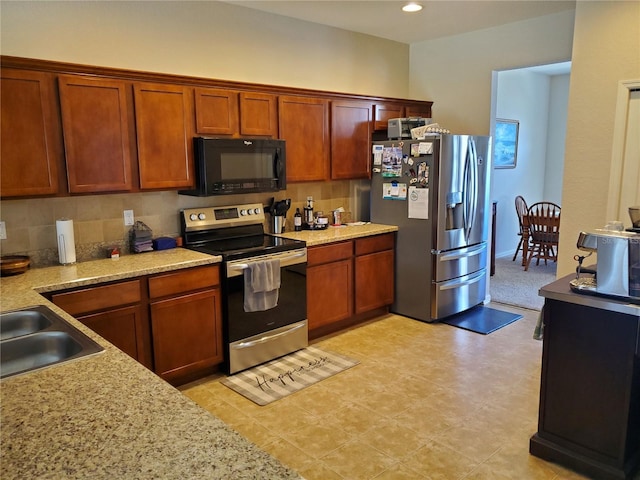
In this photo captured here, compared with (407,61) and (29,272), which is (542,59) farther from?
(29,272)

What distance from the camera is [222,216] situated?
386 centimetres

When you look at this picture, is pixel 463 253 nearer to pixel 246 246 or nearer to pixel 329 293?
pixel 329 293

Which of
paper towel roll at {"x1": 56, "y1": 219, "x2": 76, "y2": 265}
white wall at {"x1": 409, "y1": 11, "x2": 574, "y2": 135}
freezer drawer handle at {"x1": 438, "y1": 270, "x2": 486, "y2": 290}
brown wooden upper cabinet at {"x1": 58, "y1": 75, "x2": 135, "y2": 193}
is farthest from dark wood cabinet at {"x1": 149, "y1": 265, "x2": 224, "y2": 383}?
white wall at {"x1": 409, "y1": 11, "x2": 574, "y2": 135}

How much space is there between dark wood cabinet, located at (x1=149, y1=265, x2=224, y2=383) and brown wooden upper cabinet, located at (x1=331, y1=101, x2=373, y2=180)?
174cm

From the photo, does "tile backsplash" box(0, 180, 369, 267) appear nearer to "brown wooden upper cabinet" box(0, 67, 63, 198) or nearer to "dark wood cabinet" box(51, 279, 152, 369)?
"brown wooden upper cabinet" box(0, 67, 63, 198)

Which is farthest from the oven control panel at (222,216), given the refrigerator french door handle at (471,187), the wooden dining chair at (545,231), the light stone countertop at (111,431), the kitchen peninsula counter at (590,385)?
the wooden dining chair at (545,231)

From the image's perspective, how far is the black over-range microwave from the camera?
135 inches

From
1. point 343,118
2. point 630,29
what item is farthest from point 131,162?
point 630,29

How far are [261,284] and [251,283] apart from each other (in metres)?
0.08

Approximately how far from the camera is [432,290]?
440cm

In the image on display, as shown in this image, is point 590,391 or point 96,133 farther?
point 96,133

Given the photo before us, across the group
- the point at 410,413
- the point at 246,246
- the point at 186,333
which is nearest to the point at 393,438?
the point at 410,413

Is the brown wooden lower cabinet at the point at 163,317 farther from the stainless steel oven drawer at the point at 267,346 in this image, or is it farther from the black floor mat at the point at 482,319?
the black floor mat at the point at 482,319

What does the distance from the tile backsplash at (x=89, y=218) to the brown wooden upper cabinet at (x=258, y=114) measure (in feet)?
1.92
